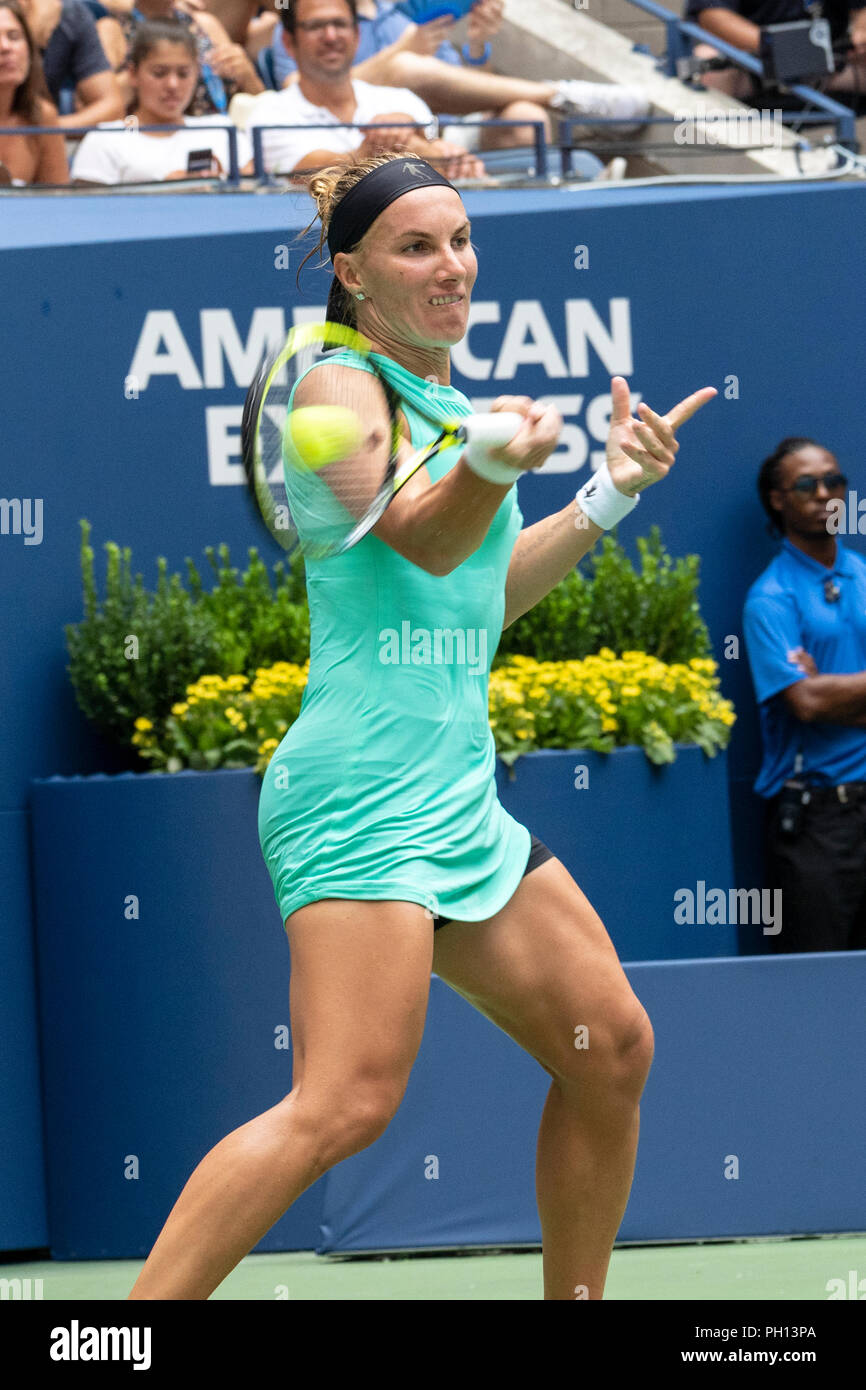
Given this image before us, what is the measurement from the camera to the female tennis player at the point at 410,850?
2.75 m

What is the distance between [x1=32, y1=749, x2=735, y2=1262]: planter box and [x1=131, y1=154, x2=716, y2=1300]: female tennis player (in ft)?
6.66

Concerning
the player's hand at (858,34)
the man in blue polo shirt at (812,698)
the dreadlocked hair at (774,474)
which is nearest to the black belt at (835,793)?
the man in blue polo shirt at (812,698)

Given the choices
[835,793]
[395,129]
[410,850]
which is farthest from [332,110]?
[410,850]

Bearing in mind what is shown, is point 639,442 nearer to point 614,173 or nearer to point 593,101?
point 614,173

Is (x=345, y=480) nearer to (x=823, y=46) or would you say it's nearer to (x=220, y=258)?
(x=220, y=258)

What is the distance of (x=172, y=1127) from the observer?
512 cm

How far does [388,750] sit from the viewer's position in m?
2.93

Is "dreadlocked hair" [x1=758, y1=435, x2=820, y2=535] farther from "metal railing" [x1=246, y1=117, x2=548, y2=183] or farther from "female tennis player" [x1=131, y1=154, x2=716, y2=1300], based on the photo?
"female tennis player" [x1=131, y1=154, x2=716, y2=1300]

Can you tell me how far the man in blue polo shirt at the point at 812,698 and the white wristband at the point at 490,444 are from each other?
3176 millimetres

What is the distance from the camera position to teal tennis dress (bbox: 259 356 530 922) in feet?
9.50

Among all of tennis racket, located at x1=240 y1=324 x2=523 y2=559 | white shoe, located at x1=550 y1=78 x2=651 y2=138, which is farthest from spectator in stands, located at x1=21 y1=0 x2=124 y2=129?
tennis racket, located at x1=240 y1=324 x2=523 y2=559

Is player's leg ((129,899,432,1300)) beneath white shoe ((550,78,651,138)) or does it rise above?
beneath
